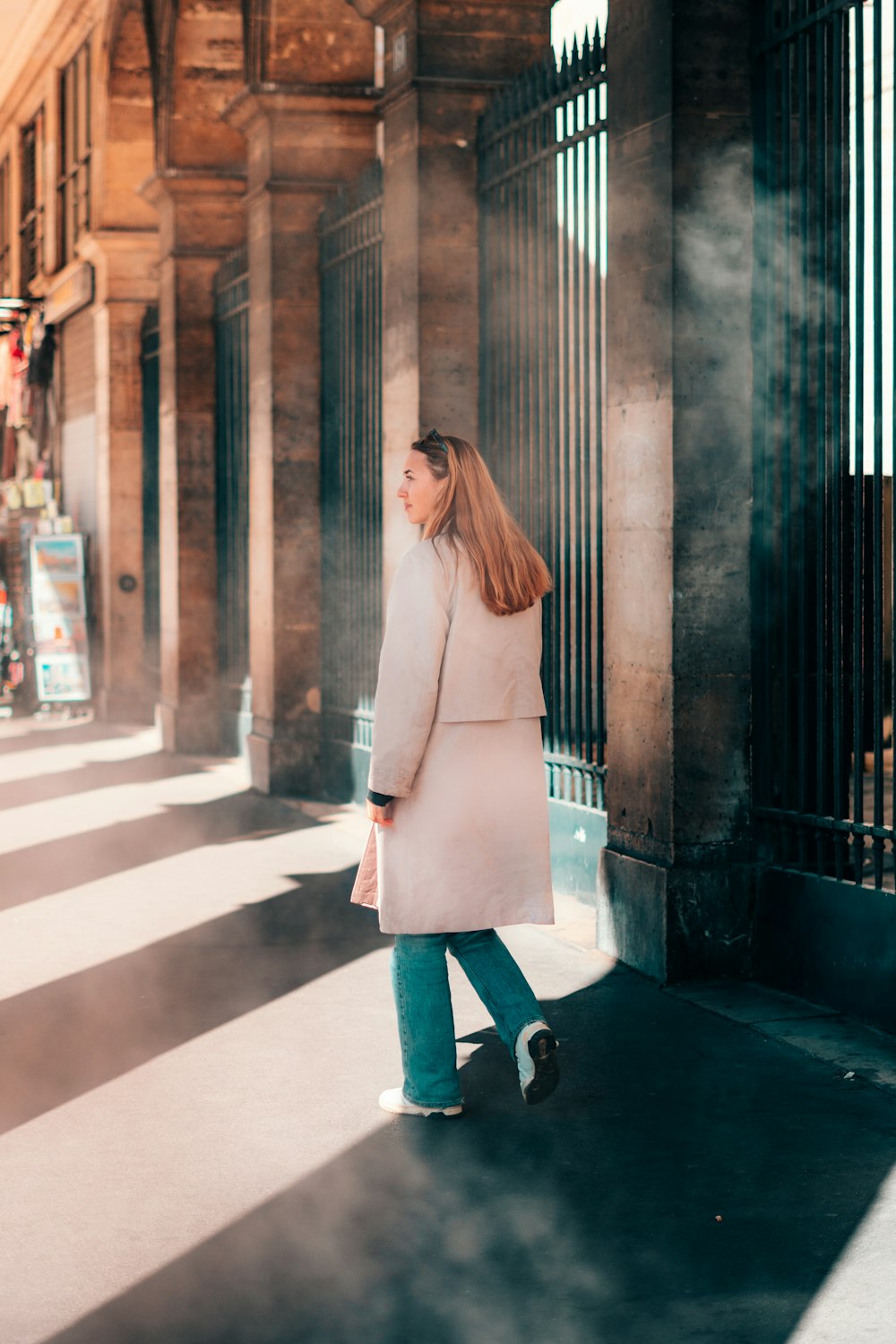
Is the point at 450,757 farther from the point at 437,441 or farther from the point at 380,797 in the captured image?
the point at 437,441

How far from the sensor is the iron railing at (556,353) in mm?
7590

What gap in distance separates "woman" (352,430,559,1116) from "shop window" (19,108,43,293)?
20.0 metres

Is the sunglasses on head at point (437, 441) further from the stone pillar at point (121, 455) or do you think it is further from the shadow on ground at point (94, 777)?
the stone pillar at point (121, 455)

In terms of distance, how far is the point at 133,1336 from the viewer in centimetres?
324

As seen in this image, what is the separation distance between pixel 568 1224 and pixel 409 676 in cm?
136

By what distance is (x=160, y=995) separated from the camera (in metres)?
5.97

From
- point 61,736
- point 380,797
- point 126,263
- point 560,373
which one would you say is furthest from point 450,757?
point 126,263

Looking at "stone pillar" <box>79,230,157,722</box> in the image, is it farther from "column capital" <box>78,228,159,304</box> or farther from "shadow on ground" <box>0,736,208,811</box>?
"shadow on ground" <box>0,736,208,811</box>

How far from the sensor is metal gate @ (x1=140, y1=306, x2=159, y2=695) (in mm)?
17391

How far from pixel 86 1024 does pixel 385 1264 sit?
2248mm

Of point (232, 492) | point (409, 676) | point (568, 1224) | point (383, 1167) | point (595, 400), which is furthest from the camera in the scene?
point (232, 492)

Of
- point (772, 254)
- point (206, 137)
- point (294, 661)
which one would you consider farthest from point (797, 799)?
point (206, 137)

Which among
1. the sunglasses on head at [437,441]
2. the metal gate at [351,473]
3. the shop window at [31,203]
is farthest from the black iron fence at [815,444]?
the shop window at [31,203]

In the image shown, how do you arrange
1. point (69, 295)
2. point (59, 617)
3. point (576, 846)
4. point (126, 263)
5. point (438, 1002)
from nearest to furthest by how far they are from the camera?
1. point (438, 1002)
2. point (576, 846)
3. point (126, 263)
4. point (59, 617)
5. point (69, 295)
